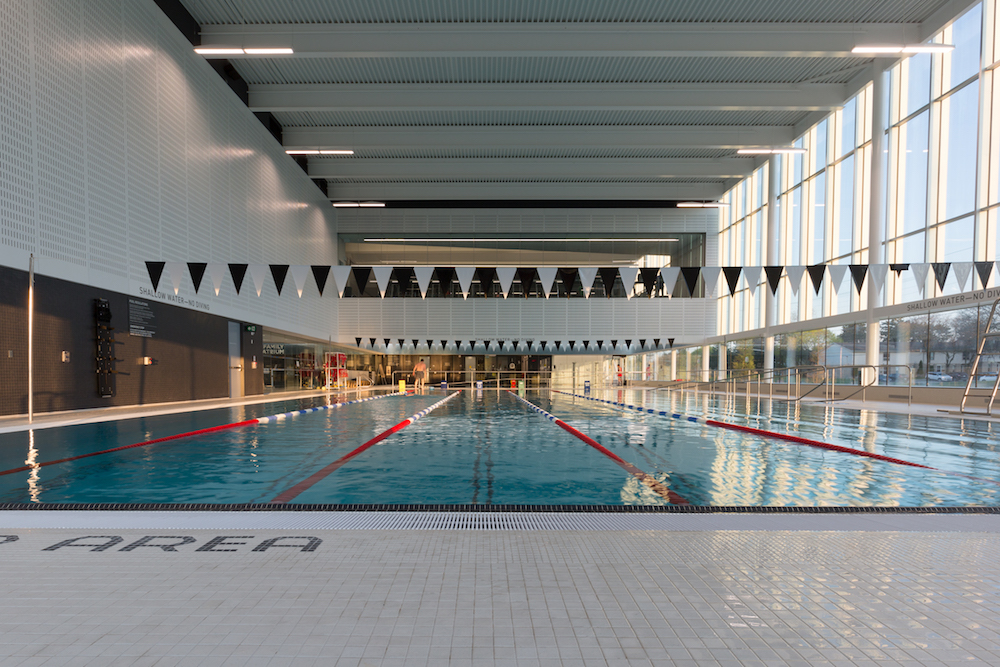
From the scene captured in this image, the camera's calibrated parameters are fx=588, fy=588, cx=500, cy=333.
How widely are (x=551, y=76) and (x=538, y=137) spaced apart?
349cm

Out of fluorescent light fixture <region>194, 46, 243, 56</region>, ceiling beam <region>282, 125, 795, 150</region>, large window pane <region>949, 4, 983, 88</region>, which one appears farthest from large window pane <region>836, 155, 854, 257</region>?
fluorescent light fixture <region>194, 46, 243, 56</region>

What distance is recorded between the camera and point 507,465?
602 cm

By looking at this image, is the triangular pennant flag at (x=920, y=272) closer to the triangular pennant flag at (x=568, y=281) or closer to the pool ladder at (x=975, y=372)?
the pool ladder at (x=975, y=372)

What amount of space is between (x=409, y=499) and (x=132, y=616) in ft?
8.22

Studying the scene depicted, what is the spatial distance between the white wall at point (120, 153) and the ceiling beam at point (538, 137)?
3491 millimetres

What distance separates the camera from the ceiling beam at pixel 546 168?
2208 cm

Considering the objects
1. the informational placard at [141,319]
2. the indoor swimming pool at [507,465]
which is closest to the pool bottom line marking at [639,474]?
the indoor swimming pool at [507,465]

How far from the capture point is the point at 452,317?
29.4m

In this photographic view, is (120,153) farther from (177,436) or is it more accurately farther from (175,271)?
(177,436)

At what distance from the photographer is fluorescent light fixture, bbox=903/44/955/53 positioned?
497 inches

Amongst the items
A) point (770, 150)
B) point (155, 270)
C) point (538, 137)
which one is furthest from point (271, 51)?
point (770, 150)

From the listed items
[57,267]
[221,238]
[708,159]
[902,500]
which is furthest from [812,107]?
[57,267]

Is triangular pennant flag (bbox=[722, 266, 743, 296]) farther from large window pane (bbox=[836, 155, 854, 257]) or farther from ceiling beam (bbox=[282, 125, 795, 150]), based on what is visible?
ceiling beam (bbox=[282, 125, 795, 150])

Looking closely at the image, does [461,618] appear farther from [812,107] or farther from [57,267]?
[812,107]
